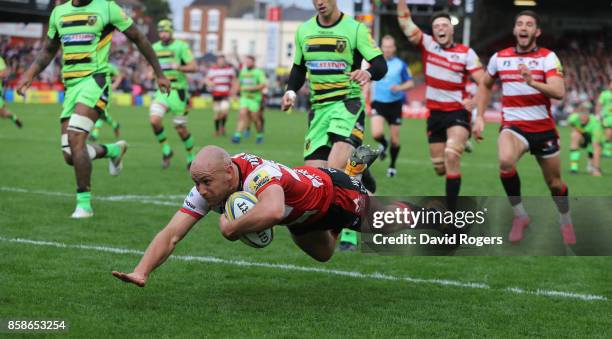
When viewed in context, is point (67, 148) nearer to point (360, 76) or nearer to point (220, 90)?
point (360, 76)

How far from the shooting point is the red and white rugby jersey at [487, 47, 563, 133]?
350 inches

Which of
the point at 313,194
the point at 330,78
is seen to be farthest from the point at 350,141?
the point at 313,194

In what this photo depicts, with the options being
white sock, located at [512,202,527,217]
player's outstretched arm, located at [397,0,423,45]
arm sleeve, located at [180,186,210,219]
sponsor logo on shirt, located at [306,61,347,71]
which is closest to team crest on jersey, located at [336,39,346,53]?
sponsor logo on shirt, located at [306,61,347,71]

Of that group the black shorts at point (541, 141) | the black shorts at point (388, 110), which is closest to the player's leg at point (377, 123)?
the black shorts at point (388, 110)

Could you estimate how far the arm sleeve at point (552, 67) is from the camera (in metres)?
8.60

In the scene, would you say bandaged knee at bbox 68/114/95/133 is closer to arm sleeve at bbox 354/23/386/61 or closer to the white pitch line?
the white pitch line

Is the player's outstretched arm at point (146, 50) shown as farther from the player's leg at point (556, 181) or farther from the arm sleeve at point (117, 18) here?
the player's leg at point (556, 181)

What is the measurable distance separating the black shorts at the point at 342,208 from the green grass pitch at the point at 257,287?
1.53 ft

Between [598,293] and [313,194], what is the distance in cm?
232

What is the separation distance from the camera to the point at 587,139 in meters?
18.8

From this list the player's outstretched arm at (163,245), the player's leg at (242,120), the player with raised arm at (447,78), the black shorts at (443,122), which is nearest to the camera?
the player's outstretched arm at (163,245)

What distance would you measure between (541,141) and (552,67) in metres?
0.77

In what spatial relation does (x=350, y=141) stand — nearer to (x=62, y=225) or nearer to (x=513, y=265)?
(x=513, y=265)

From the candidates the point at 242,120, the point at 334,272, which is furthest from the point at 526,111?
the point at 242,120
